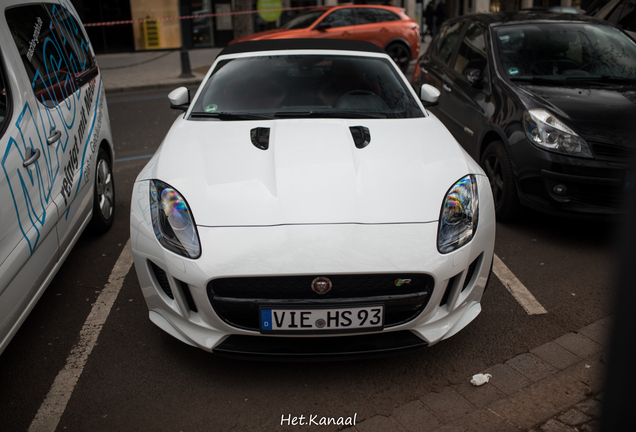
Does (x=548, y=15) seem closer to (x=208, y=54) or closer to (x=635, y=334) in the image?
(x=635, y=334)

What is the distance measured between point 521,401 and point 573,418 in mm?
215

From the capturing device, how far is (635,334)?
2.99 feet

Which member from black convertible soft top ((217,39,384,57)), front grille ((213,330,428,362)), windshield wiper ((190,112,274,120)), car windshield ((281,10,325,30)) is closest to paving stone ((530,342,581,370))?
front grille ((213,330,428,362))

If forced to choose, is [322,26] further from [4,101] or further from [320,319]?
[320,319]

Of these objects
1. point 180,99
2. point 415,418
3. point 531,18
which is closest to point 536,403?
point 415,418

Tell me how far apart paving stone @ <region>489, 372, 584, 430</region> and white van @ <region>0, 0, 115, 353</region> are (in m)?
2.24

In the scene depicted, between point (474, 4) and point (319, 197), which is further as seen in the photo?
point (474, 4)

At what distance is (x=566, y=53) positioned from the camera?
15.8 ft

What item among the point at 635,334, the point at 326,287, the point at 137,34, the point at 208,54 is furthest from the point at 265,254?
the point at 137,34

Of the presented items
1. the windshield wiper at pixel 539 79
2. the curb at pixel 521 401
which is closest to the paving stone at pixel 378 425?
the curb at pixel 521 401

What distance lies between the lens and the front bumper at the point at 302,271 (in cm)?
226

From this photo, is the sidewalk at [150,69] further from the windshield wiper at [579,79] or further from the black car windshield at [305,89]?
the windshield wiper at [579,79]

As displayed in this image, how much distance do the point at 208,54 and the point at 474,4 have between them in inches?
534

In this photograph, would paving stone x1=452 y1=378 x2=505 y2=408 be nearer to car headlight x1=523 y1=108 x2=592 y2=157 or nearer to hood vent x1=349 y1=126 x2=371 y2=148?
hood vent x1=349 y1=126 x2=371 y2=148
